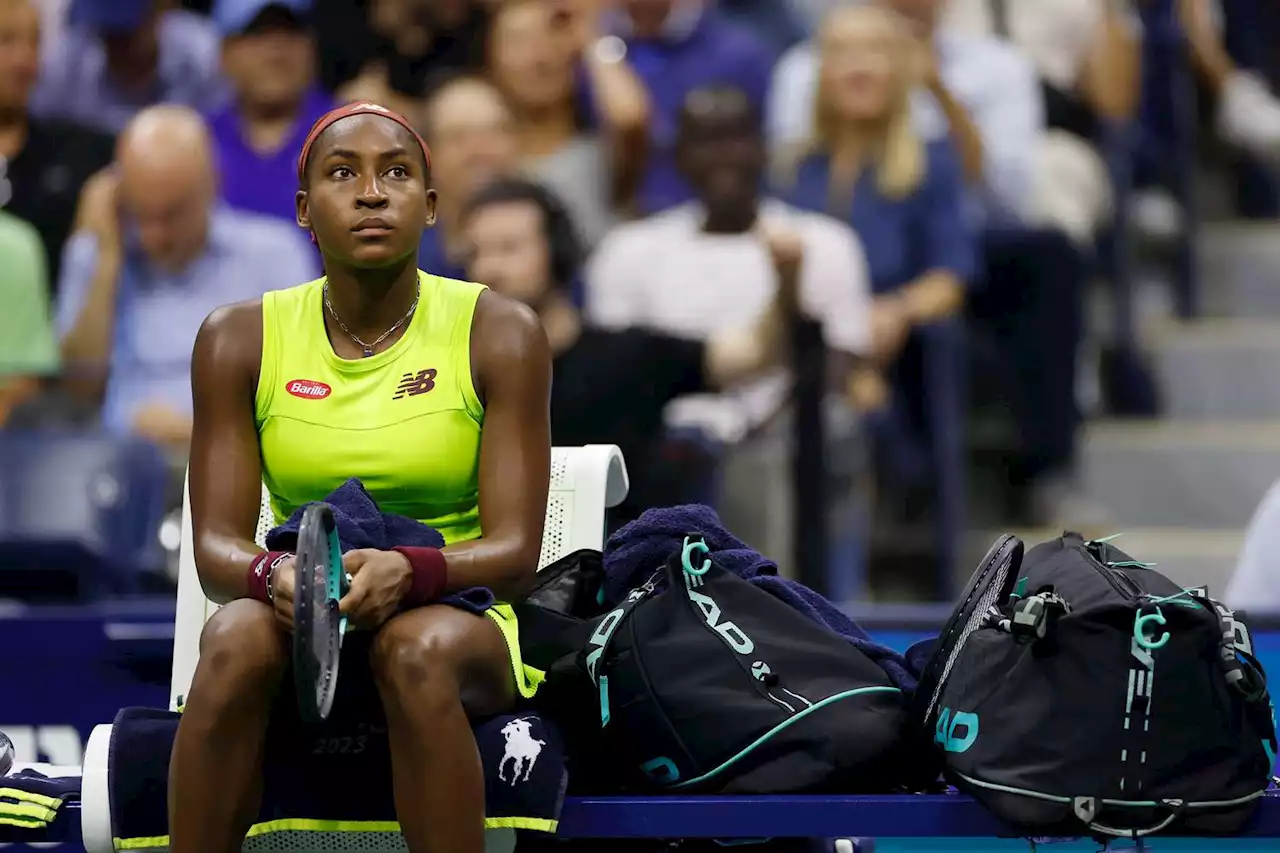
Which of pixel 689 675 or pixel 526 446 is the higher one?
pixel 526 446

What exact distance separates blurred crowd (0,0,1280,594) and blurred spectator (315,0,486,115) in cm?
1

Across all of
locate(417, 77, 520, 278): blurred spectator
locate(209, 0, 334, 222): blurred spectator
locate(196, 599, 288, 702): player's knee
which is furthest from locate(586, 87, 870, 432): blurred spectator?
locate(196, 599, 288, 702): player's knee

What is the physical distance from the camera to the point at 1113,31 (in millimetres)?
5746

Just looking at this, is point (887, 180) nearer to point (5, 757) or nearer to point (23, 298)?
point (23, 298)

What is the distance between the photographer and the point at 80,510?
13.8 feet

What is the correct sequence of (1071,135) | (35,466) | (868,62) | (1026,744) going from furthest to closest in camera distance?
(1071,135) → (868,62) → (35,466) → (1026,744)

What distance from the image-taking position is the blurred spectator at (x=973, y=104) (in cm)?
532

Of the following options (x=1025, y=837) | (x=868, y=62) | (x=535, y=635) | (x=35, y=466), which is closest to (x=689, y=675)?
(x=535, y=635)

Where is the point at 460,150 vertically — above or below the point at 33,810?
above

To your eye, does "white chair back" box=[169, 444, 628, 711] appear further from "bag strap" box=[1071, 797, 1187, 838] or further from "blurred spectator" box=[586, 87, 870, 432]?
"blurred spectator" box=[586, 87, 870, 432]

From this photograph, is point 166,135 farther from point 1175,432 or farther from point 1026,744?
point 1026,744

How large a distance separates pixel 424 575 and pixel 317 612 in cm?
21

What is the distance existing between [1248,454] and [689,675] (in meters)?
3.28

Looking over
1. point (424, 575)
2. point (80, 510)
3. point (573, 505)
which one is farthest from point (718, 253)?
point (424, 575)
